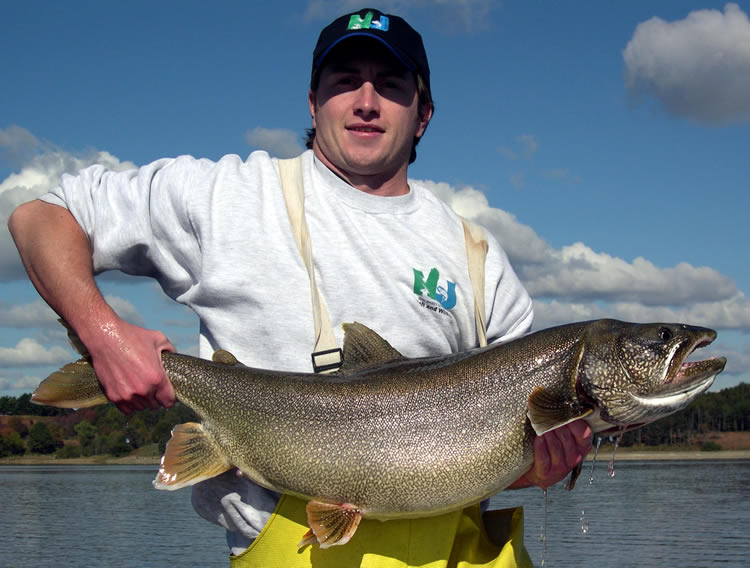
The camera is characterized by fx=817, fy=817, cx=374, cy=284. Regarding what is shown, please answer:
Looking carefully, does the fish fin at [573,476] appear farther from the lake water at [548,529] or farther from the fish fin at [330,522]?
the lake water at [548,529]

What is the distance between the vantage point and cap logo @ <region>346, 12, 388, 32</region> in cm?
455

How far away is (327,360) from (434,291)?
0.71 metres

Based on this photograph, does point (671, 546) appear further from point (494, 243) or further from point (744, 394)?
point (744, 394)

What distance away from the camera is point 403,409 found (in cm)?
395

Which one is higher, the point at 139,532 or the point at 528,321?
the point at 528,321

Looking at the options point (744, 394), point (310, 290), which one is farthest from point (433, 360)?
point (744, 394)

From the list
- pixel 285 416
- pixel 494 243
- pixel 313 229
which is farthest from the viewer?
pixel 494 243

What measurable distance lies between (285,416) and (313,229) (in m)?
1.00

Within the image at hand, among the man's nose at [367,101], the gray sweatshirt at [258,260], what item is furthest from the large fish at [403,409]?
the man's nose at [367,101]

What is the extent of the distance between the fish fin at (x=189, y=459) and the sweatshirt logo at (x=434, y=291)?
1298 mm

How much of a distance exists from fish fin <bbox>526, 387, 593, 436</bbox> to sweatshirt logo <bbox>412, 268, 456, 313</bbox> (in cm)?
73

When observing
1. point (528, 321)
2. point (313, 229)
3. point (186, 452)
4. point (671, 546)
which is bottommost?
point (671, 546)

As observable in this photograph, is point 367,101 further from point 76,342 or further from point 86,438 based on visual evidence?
point 86,438

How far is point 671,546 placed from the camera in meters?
36.8
